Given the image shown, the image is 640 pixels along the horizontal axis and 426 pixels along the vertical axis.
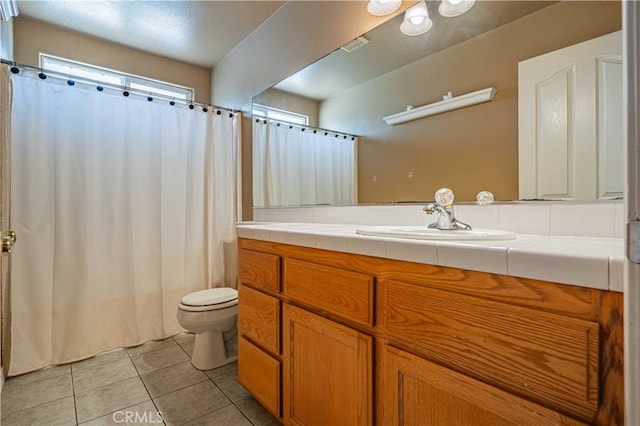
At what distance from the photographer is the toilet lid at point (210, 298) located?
185 cm

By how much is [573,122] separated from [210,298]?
197cm

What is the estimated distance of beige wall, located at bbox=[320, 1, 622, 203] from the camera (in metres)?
1.01

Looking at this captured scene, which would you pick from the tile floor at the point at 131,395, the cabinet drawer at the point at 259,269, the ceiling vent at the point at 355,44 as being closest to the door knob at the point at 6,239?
the cabinet drawer at the point at 259,269

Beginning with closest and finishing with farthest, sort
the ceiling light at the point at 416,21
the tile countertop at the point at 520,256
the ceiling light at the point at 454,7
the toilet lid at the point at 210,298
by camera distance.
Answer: the tile countertop at the point at 520,256 → the ceiling light at the point at 454,7 → the ceiling light at the point at 416,21 → the toilet lid at the point at 210,298

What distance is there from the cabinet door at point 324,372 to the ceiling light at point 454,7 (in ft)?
4.32

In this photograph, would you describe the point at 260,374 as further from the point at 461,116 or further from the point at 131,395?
the point at 461,116

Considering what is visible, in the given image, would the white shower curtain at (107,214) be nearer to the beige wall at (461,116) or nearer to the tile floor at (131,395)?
the tile floor at (131,395)

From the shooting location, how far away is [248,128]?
250 cm

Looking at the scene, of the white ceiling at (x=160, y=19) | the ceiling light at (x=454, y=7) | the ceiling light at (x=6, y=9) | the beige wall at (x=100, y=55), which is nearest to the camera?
the ceiling light at (x=454, y=7)

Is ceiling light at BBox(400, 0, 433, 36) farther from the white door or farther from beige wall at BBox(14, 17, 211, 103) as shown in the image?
beige wall at BBox(14, 17, 211, 103)

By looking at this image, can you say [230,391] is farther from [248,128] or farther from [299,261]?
[248,128]

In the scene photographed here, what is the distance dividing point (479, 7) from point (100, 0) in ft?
7.42

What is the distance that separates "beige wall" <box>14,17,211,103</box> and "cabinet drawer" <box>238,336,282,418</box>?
243 cm

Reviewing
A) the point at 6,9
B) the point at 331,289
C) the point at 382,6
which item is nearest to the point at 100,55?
the point at 6,9
